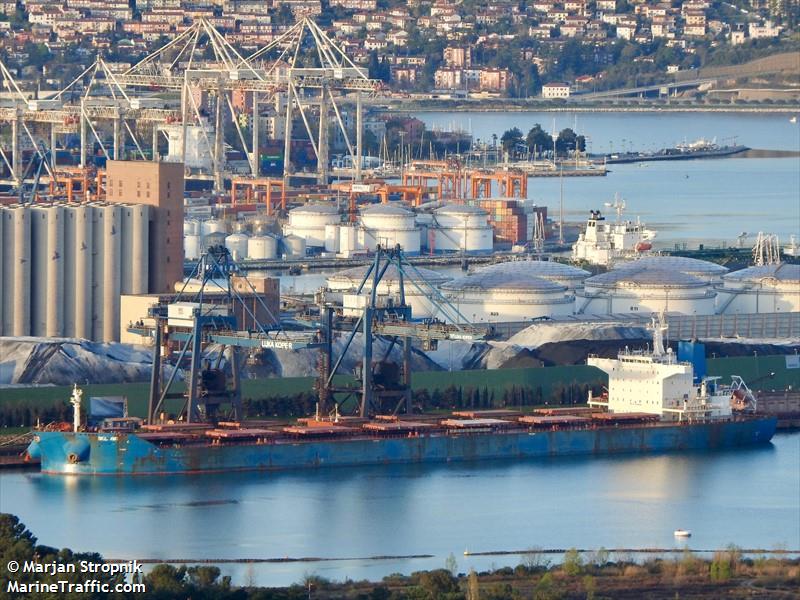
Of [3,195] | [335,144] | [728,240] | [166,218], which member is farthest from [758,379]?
[335,144]

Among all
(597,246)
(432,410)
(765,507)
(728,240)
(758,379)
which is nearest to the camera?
(765,507)

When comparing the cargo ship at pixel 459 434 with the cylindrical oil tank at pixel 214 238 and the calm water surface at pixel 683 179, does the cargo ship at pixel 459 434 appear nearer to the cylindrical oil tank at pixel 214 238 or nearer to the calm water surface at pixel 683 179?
the cylindrical oil tank at pixel 214 238

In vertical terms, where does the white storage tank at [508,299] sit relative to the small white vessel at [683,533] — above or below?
above

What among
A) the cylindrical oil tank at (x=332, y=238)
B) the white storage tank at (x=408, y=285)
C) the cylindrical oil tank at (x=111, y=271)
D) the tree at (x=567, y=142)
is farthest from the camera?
the tree at (x=567, y=142)

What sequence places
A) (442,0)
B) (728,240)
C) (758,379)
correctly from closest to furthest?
(758,379) < (728,240) < (442,0)

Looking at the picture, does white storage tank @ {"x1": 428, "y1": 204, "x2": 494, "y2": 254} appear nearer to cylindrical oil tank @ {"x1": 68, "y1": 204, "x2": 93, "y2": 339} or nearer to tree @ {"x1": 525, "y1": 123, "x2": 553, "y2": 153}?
cylindrical oil tank @ {"x1": 68, "y1": 204, "x2": 93, "y2": 339}

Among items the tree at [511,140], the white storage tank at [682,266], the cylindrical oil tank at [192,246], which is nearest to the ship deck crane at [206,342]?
the white storage tank at [682,266]

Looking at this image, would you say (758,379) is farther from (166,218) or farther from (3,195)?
(3,195)

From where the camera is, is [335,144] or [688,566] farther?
[335,144]
